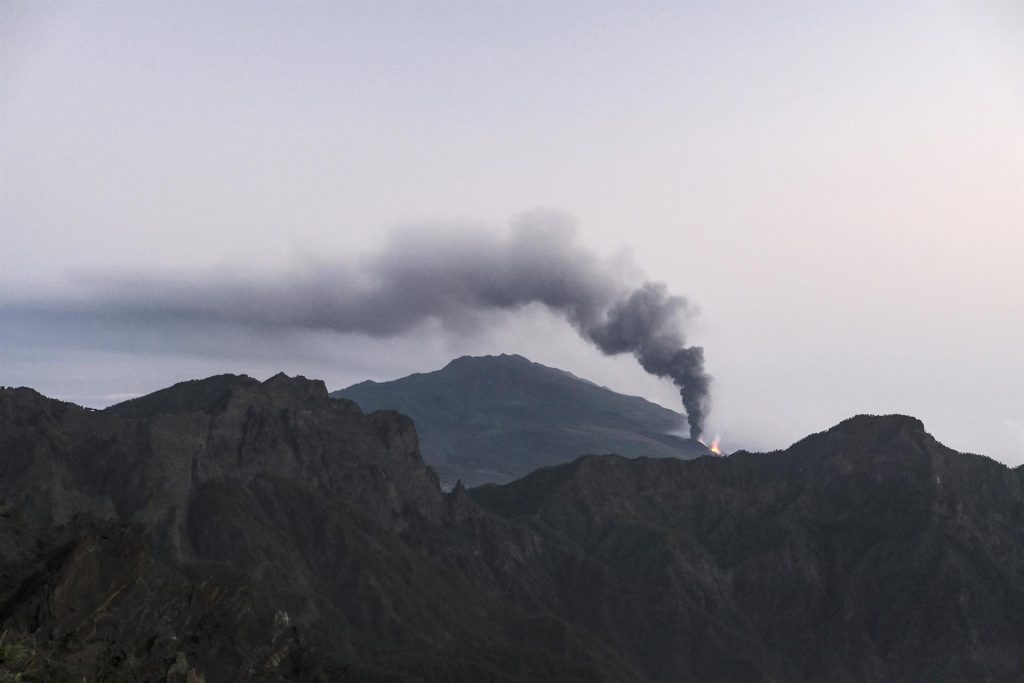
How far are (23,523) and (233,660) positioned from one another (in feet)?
127

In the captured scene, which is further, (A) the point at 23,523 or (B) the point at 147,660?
(A) the point at 23,523

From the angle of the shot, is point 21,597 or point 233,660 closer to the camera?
point 21,597

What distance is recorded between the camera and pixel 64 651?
145375mm

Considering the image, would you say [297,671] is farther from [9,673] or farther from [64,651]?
[9,673]

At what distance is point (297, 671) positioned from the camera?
7854 inches

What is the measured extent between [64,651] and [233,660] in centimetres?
4640

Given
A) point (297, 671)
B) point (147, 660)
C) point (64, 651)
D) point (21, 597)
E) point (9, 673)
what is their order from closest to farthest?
point (9, 673) → point (64, 651) → point (147, 660) → point (21, 597) → point (297, 671)

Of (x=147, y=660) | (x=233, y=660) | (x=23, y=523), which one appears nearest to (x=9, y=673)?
(x=147, y=660)

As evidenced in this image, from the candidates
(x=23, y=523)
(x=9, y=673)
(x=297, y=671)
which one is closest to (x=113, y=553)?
(x=23, y=523)

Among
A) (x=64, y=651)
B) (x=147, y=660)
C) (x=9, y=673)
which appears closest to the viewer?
(x=9, y=673)

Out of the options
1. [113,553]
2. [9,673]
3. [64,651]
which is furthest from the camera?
[113,553]

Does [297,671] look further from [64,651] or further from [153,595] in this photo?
[64,651]

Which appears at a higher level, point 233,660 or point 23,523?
point 23,523

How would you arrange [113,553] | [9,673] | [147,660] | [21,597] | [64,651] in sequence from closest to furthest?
[9,673]
[64,651]
[147,660]
[21,597]
[113,553]
